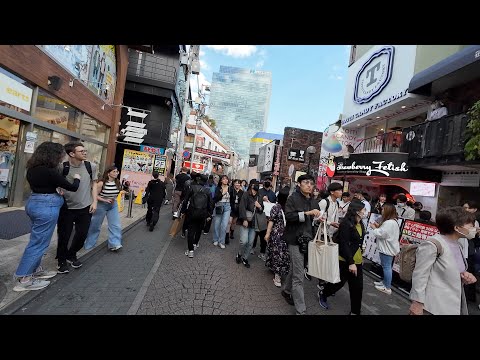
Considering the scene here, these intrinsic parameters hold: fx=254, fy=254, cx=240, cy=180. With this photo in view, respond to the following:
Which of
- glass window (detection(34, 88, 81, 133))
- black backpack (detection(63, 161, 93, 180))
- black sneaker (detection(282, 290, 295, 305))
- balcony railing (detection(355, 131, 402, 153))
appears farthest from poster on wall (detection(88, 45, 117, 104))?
balcony railing (detection(355, 131, 402, 153))

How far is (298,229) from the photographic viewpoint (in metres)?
3.57

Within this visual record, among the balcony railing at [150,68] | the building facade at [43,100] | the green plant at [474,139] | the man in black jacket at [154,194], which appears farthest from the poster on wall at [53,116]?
the green plant at [474,139]

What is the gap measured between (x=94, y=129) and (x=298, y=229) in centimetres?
1403

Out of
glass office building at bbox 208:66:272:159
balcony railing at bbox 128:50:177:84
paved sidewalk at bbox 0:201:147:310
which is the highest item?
glass office building at bbox 208:66:272:159

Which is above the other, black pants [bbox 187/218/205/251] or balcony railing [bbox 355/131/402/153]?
balcony railing [bbox 355/131/402/153]

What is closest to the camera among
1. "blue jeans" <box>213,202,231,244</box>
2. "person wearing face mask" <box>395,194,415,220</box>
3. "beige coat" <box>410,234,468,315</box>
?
"beige coat" <box>410,234,468,315</box>

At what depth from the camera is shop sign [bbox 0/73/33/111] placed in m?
6.96

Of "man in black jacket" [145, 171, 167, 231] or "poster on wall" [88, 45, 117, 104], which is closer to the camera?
"man in black jacket" [145, 171, 167, 231]

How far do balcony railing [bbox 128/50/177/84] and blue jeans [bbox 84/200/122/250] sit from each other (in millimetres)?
16458

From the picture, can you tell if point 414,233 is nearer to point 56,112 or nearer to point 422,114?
point 422,114

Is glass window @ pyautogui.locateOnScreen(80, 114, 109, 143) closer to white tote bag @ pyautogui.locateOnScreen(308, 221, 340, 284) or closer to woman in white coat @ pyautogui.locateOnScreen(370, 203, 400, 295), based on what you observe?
white tote bag @ pyautogui.locateOnScreen(308, 221, 340, 284)

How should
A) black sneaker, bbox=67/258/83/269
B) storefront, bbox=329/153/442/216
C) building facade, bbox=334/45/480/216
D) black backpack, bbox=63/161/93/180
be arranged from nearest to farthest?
black backpack, bbox=63/161/93/180 → black sneaker, bbox=67/258/83/269 → building facade, bbox=334/45/480/216 → storefront, bbox=329/153/442/216
